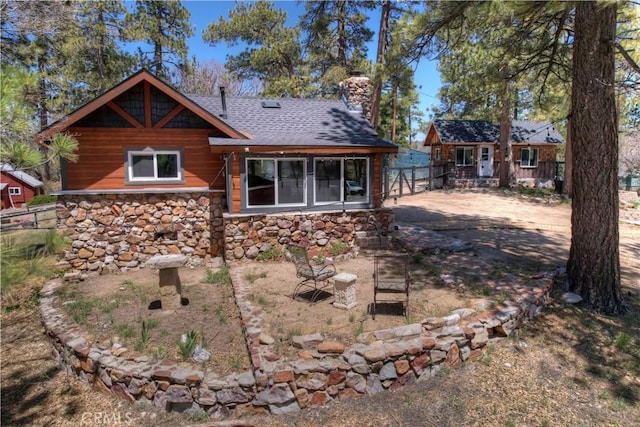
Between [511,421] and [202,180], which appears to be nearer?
[511,421]

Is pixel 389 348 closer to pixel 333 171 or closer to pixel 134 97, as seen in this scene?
pixel 333 171

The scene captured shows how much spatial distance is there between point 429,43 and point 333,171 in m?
4.00

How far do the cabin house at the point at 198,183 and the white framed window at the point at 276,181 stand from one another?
0.03 metres

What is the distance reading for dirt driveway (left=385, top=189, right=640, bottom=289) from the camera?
32.8ft

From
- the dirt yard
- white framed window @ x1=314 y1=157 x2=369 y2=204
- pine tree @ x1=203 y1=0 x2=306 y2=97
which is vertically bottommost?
the dirt yard

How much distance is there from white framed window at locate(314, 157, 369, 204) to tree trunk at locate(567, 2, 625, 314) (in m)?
5.29

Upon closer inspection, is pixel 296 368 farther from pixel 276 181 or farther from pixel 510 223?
pixel 510 223

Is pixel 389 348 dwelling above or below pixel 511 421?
above

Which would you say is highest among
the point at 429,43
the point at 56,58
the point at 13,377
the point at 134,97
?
the point at 56,58

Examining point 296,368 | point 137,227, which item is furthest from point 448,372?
point 137,227

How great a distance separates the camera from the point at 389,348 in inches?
207

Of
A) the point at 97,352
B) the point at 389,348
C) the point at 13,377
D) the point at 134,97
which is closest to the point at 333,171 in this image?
the point at 134,97

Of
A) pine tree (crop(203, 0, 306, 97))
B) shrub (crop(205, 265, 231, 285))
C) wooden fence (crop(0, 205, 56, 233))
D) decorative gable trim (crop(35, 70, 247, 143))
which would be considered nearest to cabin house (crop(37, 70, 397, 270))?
decorative gable trim (crop(35, 70, 247, 143))

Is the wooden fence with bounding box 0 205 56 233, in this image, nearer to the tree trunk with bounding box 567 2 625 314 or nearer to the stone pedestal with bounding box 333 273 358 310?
the stone pedestal with bounding box 333 273 358 310
